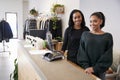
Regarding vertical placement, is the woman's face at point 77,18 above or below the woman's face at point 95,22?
above

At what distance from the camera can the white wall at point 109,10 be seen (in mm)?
4312

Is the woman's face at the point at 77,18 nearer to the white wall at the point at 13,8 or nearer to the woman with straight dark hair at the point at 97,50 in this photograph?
the woman with straight dark hair at the point at 97,50

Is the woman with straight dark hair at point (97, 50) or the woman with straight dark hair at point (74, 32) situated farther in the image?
the woman with straight dark hair at point (74, 32)

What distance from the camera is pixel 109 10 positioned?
4449mm

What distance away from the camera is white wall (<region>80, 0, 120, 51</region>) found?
4.31 meters

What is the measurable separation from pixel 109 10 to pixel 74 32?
216 cm

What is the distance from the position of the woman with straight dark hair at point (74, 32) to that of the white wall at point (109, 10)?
1.92 meters

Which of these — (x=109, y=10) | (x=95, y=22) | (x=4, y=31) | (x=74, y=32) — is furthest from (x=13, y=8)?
(x=95, y=22)

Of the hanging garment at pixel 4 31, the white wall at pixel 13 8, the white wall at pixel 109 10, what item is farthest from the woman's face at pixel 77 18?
the white wall at pixel 13 8

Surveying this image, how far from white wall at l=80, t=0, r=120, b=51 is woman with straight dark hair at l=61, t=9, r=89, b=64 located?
75.5 inches

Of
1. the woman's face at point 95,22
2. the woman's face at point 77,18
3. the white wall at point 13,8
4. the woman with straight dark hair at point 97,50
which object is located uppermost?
the white wall at point 13,8

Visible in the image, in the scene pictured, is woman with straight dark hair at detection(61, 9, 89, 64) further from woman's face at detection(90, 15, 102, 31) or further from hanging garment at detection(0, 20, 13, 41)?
hanging garment at detection(0, 20, 13, 41)

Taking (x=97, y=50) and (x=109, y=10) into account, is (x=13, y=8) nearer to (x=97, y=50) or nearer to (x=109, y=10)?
(x=109, y=10)

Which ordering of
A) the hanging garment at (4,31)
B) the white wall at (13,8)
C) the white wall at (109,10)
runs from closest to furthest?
the white wall at (109,10)
the hanging garment at (4,31)
the white wall at (13,8)
